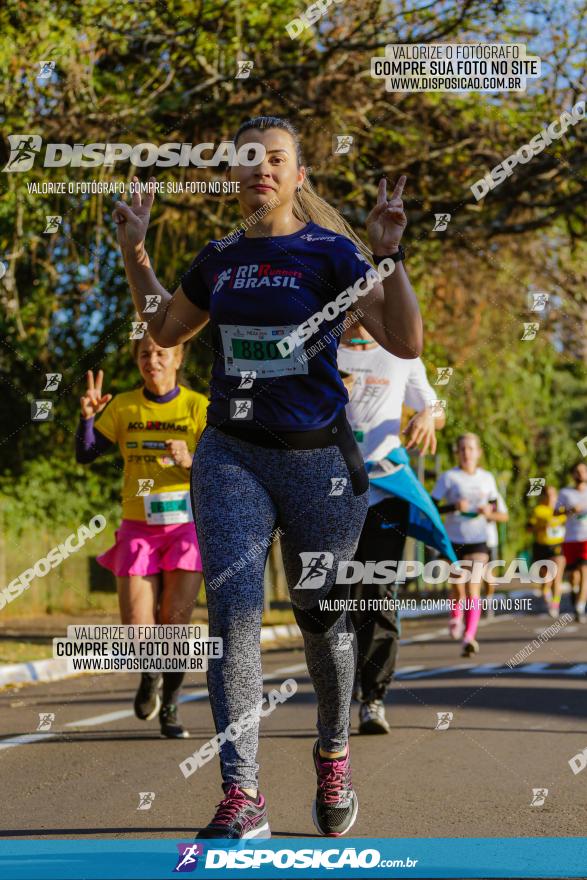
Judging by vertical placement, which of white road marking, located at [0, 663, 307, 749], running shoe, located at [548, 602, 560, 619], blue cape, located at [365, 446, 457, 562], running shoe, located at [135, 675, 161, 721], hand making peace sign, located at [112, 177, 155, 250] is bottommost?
running shoe, located at [548, 602, 560, 619]

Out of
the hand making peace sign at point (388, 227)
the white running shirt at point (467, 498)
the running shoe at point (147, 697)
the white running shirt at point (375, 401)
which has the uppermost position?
the hand making peace sign at point (388, 227)

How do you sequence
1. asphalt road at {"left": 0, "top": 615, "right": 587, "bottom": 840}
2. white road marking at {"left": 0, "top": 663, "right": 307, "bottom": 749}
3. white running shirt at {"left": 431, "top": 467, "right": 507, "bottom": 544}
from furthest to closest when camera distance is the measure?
white running shirt at {"left": 431, "top": 467, "right": 507, "bottom": 544}, white road marking at {"left": 0, "top": 663, "right": 307, "bottom": 749}, asphalt road at {"left": 0, "top": 615, "right": 587, "bottom": 840}

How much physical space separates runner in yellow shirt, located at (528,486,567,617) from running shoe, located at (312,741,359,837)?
15.1 meters

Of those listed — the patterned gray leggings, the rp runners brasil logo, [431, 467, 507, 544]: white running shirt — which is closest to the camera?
the rp runners brasil logo

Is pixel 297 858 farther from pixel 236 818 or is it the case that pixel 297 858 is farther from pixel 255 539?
pixel 255 539

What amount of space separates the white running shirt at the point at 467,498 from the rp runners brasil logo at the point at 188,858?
357 inches

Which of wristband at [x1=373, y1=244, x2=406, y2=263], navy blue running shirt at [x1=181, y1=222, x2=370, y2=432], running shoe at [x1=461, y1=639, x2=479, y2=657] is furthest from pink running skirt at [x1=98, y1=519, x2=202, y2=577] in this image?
running shoe at [x1=461, y1=639, x2=479, y2=657]

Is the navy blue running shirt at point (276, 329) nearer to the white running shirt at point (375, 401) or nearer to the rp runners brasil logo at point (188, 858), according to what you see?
the rp runners brasil logo at point (188, 858)

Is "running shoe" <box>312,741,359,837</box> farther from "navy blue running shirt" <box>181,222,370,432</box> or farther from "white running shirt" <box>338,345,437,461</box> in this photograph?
"white running shirt" <box>338,345,437,461</box>

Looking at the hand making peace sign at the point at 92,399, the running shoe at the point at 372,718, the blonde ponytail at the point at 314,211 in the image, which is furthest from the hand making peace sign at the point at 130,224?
the running shoe at the point at 372,718

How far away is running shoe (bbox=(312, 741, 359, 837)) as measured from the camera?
4.21m

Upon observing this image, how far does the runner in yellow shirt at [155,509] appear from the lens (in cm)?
704

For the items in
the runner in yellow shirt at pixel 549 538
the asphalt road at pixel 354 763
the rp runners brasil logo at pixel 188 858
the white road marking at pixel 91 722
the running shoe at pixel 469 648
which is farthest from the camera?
the runner in yellow shirt at pixel 549 538

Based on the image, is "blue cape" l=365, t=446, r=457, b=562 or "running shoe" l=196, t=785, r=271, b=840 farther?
"blue cape" l=365, t=446, r=457, b=562
